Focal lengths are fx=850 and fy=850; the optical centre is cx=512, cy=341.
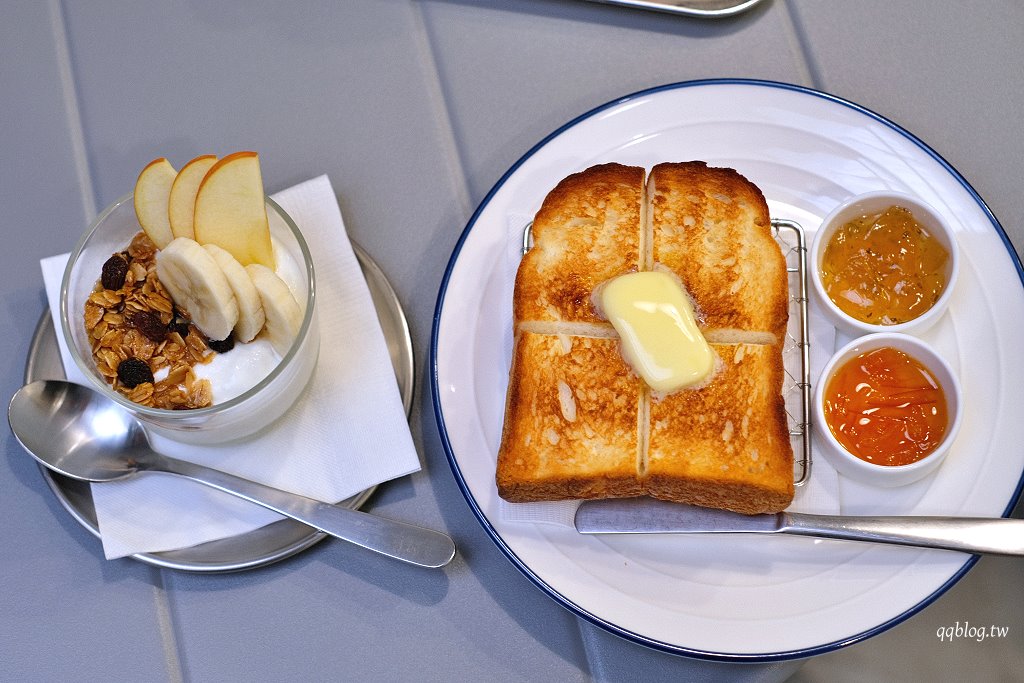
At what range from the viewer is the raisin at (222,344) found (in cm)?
140

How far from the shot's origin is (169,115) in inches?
69.0

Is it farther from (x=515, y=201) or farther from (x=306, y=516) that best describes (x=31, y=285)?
(x=515, y=201)

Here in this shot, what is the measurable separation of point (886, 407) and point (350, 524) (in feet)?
2.96

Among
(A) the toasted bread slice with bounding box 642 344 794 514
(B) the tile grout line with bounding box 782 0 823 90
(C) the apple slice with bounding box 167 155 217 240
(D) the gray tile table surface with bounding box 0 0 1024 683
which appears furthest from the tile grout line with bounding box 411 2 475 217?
(B) the tile grout line with bounding box 782 0 823 90

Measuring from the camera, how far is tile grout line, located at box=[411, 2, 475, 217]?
169 cm

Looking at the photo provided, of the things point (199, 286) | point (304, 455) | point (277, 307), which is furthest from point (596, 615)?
point (199, 286)

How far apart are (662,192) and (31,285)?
1.23 m

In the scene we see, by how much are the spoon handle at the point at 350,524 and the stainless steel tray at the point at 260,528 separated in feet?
0.15

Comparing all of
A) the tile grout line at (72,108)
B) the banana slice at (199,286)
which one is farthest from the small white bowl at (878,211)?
the tile grout line at (72,108)

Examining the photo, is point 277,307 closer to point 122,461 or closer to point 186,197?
point 186,197

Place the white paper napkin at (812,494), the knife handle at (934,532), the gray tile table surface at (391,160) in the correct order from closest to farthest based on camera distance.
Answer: the knife handle at (934,532) < the white paper napkin at (812,494) < the gray tile table surface at (391,160)

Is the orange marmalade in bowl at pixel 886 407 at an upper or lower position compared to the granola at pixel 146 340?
lower

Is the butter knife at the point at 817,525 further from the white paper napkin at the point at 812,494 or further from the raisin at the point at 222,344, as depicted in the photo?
the raisin at the point at 222,344

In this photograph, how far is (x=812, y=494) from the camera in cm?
139
